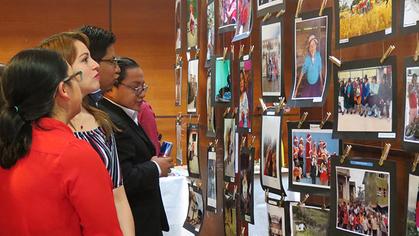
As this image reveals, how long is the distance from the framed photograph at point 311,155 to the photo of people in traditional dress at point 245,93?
0.49 m

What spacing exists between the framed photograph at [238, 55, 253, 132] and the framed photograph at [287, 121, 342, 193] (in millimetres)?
488

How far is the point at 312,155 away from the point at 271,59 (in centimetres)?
44

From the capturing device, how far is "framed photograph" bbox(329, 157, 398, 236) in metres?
1.35

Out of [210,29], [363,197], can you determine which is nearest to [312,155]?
[363,197]

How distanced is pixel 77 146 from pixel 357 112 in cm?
74

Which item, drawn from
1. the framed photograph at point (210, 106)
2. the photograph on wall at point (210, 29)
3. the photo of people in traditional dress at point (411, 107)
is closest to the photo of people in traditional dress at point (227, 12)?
the photograph on wall at point (210, 29)

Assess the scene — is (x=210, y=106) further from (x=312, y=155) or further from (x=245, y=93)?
(x=312, y=155)

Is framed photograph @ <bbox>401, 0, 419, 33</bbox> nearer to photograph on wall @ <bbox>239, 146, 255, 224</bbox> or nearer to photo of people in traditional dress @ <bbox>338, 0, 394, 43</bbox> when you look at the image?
photo of people in traditional dress @ <bbox>338, 0, 394, 43</bbox>

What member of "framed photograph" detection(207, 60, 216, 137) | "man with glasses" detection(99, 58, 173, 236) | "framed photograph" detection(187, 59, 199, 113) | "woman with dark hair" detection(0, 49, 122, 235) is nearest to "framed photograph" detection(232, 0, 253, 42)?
"framed photograph" detection(207, 60, 216, 137)

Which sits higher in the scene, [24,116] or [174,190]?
[24,116]

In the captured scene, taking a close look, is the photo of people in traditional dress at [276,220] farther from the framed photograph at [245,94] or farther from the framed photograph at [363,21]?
the framed photograph at [363,21]

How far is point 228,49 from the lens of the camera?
2.46 m

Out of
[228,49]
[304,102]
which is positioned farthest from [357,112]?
[228,49]

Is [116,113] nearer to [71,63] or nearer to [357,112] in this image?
[71,63]
